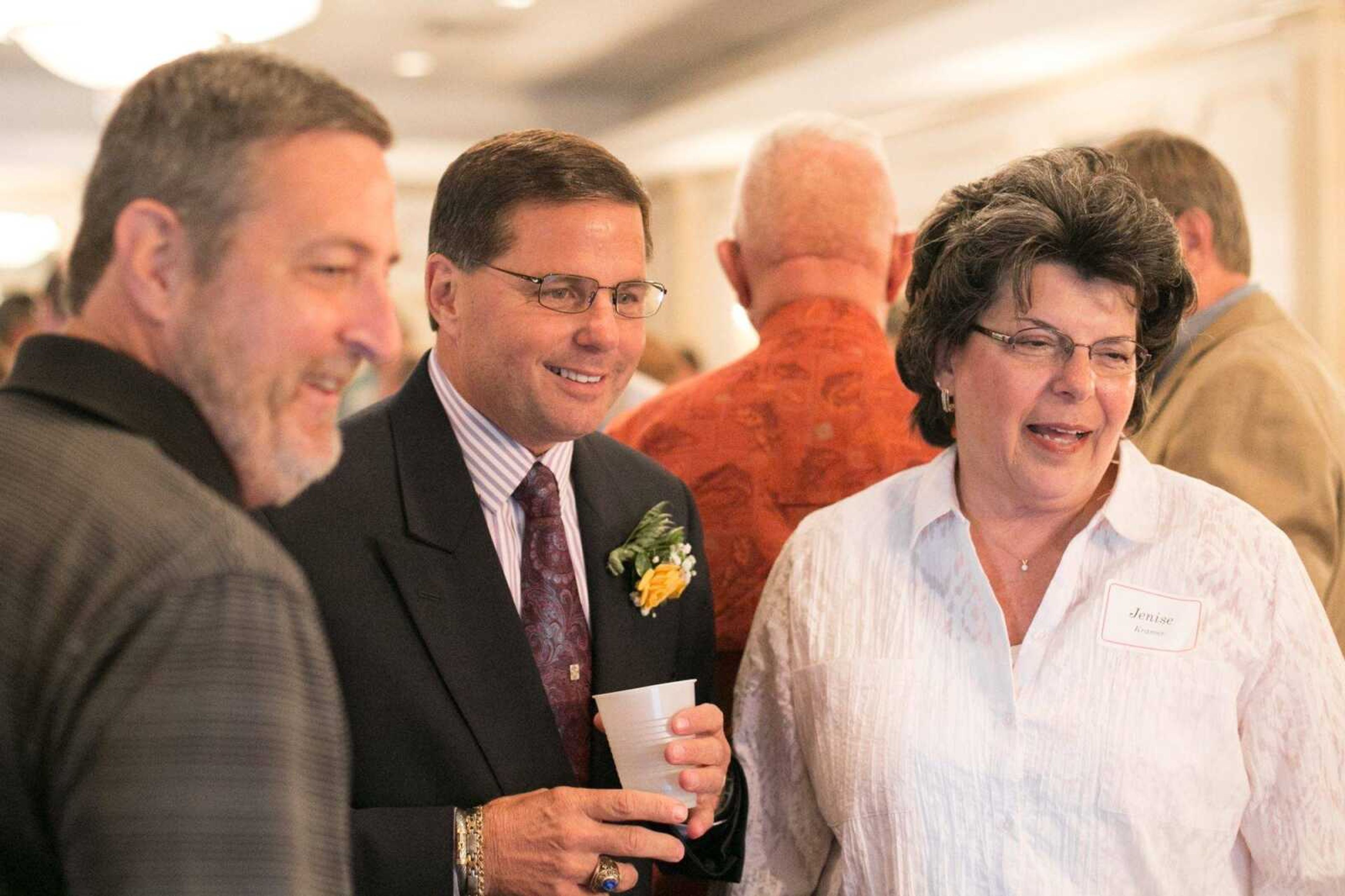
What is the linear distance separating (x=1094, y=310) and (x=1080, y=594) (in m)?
0.39

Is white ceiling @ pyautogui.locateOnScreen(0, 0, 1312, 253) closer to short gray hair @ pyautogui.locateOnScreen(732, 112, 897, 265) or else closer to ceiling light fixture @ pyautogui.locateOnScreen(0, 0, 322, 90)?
ceiling light fixture @ pyautogui.locateOnScreen(0, 0, 322, 90)

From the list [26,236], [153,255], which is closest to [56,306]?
[153,255]

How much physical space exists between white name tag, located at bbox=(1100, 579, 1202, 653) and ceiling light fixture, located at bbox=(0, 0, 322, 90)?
5.07 metres

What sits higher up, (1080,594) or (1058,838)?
(1080,594)

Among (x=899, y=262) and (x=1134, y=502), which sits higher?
(x=899, y=262)

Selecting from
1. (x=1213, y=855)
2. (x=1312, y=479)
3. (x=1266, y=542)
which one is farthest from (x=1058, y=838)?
(x=1312, y=479)

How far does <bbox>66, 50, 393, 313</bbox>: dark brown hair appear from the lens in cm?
108

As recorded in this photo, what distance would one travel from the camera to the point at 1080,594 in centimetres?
189

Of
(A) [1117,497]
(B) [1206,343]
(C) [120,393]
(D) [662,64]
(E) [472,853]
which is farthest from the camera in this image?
(D) [662,64]

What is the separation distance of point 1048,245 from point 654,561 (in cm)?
70

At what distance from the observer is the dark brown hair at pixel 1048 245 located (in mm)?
1867

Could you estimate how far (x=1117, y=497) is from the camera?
1906mm

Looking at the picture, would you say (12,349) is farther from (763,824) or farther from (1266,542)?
(1266,542)

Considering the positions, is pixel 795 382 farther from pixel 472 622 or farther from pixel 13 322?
pixel 13 322
